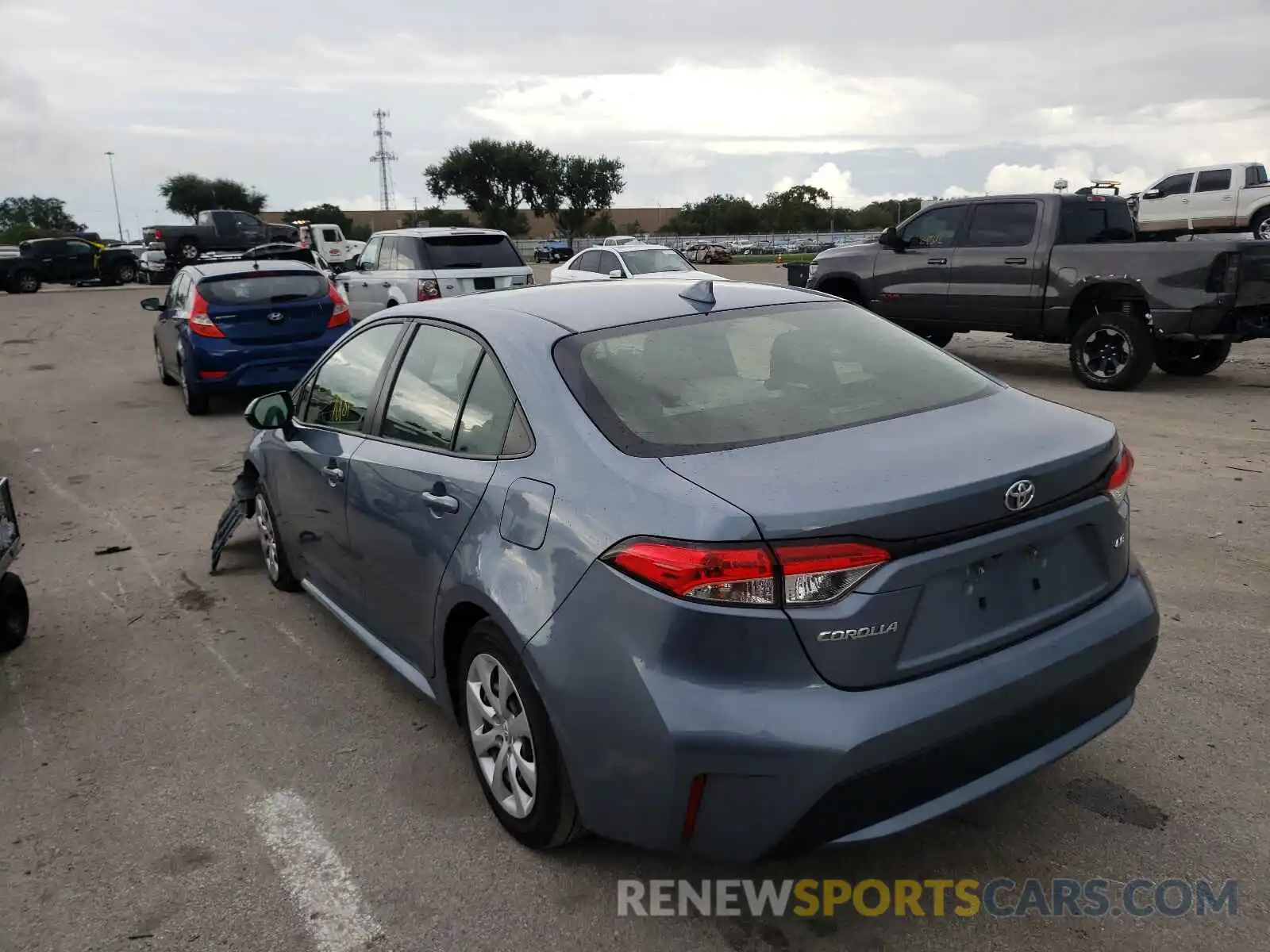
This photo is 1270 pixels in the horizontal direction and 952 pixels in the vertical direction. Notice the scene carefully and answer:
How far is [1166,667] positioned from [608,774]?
8.82 ft

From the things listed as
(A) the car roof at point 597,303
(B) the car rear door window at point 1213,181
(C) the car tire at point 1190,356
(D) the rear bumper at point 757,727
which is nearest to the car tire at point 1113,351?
(C) the car tire at point 1190,356

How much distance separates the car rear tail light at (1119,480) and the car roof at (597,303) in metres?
1.24

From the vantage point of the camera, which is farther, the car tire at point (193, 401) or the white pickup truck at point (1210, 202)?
the white pickup truck at point (1210, 202)

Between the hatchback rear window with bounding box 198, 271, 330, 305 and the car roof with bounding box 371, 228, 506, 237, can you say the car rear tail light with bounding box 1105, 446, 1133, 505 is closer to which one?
the hatchback rear window with bounding box 198, 271, 330, 305

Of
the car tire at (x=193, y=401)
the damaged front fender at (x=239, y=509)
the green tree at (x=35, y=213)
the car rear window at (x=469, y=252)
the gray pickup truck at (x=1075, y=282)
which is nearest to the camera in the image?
the damaged front fender at (x=239, y=509)

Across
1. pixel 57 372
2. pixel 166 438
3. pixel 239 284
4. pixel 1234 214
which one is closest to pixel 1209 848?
pixel 166 438

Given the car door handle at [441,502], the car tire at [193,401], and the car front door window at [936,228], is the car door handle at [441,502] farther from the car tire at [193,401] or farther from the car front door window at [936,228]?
the car front door window at [936,228]

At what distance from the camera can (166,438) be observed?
31.9ft

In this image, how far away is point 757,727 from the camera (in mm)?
2307

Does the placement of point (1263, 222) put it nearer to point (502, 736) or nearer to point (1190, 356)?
point (1190, 356)

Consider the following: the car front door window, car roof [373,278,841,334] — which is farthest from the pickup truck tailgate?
car roof [373,278,841,334]

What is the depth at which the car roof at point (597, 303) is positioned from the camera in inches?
132

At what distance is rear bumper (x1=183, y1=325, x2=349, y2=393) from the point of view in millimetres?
10383

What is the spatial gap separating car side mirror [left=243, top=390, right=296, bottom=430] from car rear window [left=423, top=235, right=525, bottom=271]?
9232 mm
